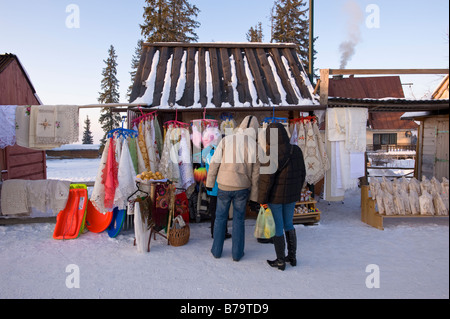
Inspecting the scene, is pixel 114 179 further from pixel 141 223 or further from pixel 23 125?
pixel 23 125

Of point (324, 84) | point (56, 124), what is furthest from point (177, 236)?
point (324, 84)

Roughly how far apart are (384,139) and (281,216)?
22274 millimetres

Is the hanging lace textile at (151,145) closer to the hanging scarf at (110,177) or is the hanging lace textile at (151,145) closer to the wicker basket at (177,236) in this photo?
the hanging scarf at (110,177)

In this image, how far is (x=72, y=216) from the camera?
5914 millimetres

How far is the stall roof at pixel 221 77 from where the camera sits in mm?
6664

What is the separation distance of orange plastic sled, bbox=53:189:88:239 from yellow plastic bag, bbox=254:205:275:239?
12.3 feet

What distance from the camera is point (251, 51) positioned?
27.5 ft

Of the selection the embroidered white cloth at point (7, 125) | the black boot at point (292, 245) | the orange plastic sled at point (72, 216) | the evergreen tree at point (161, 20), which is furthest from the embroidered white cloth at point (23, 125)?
the evergreen tree at point (161, 20)

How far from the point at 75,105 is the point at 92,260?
10.5 feet

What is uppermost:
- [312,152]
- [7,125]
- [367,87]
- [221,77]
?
[367,87]

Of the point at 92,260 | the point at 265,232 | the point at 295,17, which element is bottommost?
the point at 92,260

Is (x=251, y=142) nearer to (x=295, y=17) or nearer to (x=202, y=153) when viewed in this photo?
A: (x=202, y=153)

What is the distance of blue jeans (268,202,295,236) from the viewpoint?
13.4 feet
